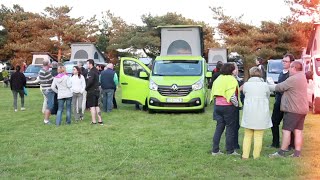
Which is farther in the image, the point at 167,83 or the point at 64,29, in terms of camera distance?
the point at 64,29

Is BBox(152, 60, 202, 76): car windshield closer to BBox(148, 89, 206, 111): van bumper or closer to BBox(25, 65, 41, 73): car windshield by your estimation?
BBox(148, 89, 206, 111): van bumper

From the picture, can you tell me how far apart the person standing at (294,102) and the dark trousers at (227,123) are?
2.42 ft

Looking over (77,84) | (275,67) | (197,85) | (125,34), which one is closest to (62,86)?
(77,84)

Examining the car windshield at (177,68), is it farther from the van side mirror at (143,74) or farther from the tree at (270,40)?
the tree at (270,40)

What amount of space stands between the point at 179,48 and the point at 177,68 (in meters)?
3.41

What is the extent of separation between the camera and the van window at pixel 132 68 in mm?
15248

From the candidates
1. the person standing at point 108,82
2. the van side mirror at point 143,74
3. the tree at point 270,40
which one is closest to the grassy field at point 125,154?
Answer: the person standing at point 108,82

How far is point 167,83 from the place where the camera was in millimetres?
14188

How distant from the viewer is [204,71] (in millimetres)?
15078

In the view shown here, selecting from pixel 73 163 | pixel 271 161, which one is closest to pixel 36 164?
pixel 73 163

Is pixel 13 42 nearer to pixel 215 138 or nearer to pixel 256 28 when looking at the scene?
pixel 256 28

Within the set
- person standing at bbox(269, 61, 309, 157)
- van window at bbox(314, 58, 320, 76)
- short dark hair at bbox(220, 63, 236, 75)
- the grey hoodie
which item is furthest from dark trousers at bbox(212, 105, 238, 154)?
van window at bbox(314, 58, 320, 76)

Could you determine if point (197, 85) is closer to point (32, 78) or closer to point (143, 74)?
point (143, 74)

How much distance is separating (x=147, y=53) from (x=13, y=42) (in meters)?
14.6
